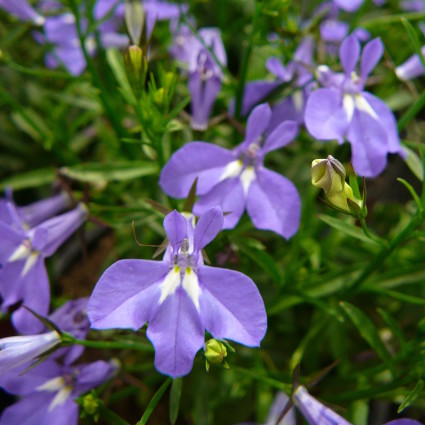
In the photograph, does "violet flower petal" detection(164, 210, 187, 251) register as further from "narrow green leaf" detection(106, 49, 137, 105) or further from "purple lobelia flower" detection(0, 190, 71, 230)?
"purple lobelia flower" detection(0, 190, 71, 230)

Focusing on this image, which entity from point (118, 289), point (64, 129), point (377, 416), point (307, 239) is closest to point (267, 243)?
point (307, 239)

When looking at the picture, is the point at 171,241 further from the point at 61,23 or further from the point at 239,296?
the point at 61,23

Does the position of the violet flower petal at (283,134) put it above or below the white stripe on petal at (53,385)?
above

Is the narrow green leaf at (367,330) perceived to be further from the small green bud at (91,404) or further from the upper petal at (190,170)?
the small green bud at (91,404)

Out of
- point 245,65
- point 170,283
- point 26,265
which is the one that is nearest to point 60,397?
point 26,265

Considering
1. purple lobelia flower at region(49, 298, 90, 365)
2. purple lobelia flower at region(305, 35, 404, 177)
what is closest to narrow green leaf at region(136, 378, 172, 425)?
purple lobelia flower at region(49, 298, 90, 365)

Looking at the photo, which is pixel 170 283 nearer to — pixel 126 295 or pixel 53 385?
pixel 126 295

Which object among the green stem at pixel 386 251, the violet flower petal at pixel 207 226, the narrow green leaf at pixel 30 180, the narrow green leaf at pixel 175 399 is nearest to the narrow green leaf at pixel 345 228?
the green stem at pixel 386 251
